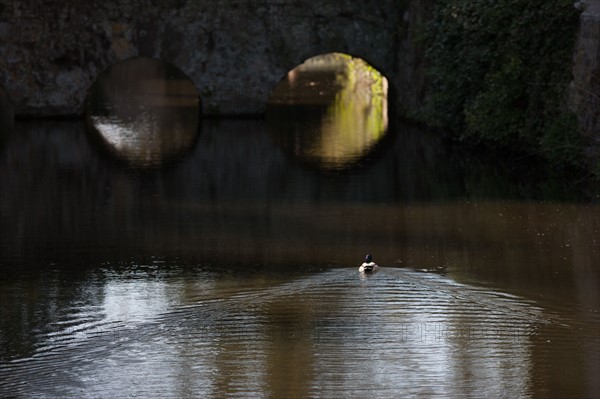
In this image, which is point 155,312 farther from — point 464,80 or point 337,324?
point 464,80

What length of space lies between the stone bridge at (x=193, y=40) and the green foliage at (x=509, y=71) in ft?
11.9

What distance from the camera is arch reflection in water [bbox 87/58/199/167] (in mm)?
18953

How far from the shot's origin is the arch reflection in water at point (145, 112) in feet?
62.2

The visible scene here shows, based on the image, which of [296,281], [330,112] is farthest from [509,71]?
[330,112]

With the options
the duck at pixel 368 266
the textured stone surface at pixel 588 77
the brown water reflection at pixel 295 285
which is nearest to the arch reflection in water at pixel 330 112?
the brown water reflection at pixel 295 285

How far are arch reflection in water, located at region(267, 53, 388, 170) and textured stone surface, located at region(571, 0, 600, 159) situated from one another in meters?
3.34

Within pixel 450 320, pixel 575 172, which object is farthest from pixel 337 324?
pixel 575 172

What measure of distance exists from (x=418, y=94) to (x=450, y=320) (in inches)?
533

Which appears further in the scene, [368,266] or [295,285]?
[368,266]

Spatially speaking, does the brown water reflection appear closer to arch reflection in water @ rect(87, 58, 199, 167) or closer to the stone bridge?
arch reflection in water @ rect(87, 58, 199, 167)

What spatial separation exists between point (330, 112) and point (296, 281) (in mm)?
15730

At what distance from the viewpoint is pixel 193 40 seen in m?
22.8

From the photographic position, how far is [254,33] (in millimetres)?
22797

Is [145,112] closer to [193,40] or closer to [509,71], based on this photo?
[193,40]
